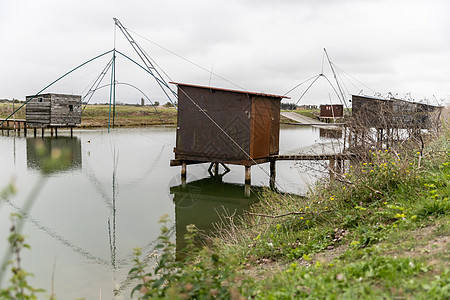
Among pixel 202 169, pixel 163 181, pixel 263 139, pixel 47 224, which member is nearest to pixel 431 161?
pixel 263 139

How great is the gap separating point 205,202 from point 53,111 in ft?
70.7

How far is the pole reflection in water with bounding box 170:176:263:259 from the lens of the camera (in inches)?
356

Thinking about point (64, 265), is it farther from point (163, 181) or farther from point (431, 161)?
point (163, 181)

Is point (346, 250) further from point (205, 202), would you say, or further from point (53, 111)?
point (53, 111)

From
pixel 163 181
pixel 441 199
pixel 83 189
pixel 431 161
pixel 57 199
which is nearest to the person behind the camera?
pixel 441 199

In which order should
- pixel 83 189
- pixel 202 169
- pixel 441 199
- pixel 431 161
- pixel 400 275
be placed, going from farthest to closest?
pixel 202 169
pixel 83 189
pixel 431 161
pixel 441 199
pixel 400 275

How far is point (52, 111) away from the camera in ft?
94.3

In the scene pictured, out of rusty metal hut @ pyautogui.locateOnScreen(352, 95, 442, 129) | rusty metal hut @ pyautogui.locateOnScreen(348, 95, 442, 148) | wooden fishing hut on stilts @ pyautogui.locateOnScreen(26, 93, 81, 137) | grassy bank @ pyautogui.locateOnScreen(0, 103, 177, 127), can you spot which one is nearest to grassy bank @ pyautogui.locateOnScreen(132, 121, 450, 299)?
rusty metal hut @ pyautogui.locateOnScreen(348, 95, 442, 148)

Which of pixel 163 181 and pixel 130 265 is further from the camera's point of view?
pixel 163 181

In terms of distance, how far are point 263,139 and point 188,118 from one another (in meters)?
2.49

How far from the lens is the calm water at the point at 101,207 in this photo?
6.15 meters

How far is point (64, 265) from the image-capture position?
6.59 m

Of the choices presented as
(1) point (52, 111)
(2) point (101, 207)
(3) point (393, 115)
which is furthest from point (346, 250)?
(1) point (52, 111)

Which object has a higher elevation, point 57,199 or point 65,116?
point 65,116
